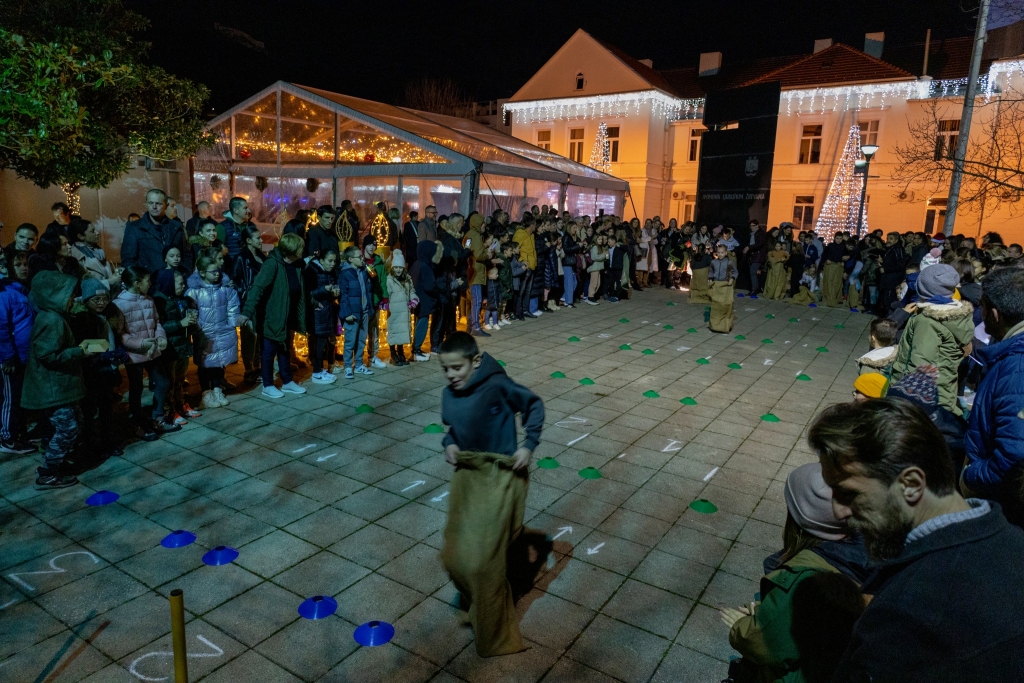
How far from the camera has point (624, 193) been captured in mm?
21797

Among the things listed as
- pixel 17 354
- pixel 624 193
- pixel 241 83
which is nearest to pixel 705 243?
pixel 624 193

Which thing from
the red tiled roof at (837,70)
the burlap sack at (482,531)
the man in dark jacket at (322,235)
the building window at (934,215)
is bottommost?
the burlap sack at (482,531)

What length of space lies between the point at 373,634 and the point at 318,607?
1.39ft

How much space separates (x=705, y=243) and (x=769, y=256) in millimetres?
1738

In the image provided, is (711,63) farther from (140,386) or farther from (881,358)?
(140,386)

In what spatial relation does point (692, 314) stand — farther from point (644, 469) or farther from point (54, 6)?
point (54, 6)

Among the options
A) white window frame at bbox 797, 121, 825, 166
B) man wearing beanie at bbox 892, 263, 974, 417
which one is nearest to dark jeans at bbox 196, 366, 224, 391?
man wearing beanie at bbox 892, 263, 974, 417

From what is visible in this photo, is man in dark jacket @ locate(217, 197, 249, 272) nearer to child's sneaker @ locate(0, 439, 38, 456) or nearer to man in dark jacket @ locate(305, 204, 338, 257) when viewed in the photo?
man in dark jacket @ locate(305, 204, 338, 257)

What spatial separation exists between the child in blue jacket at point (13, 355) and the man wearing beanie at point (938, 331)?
7.03 meters

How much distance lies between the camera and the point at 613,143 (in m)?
32.2

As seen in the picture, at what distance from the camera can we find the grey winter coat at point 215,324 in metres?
6.83

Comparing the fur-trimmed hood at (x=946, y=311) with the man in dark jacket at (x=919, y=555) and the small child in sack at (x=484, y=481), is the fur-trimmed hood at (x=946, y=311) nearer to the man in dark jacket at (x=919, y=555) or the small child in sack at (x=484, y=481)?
the small child in sack at (x=484, y=481)

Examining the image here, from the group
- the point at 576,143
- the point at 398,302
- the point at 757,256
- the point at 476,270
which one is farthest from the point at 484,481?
the point at 576,143

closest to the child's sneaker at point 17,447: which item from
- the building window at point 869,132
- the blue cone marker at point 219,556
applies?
the blue cone marker at point 219,556
